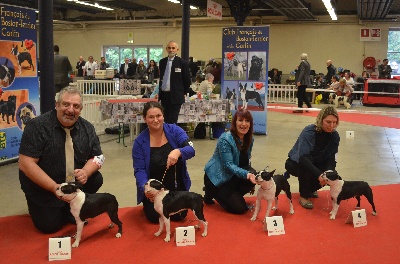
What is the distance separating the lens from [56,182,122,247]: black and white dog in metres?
2.71

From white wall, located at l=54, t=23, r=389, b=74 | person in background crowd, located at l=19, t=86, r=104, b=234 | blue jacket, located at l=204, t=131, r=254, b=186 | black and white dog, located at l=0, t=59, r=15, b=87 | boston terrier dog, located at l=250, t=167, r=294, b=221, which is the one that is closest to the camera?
person in background crowd, located at l=19, t=86, r=104, b=234

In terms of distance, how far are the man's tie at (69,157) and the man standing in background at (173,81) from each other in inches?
125

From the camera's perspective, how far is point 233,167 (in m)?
3.42

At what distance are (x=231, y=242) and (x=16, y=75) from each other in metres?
3.57

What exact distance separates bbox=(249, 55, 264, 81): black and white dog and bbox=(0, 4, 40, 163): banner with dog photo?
3644 millimetres

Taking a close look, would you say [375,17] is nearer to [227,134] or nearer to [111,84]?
[111,84]

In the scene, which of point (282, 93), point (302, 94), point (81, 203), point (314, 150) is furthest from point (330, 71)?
point (81, 203)

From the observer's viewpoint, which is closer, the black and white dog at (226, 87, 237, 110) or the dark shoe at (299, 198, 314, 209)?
the dark shoe at (299, 198, 314, 209)

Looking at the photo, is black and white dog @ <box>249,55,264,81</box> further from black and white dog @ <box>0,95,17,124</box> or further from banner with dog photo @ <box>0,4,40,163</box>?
black and white dog @ <box>0,95,17,124</box>

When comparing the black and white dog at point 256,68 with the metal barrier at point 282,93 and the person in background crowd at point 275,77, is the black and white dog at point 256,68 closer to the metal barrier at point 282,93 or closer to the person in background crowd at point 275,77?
the metal barrier at point 282,93

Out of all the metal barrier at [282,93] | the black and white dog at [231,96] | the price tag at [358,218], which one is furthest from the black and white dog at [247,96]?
the metal barrier at [282,93]

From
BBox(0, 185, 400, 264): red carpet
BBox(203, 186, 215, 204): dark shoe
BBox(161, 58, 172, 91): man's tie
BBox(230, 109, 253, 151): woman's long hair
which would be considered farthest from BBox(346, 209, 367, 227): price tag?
BBox(161, 58, 172, 91): man's tie

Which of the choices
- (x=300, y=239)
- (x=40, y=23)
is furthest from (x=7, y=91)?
(x=300, y=239)

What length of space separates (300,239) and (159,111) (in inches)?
52.7
